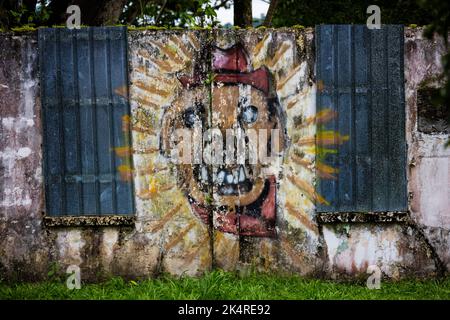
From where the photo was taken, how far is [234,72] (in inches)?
214

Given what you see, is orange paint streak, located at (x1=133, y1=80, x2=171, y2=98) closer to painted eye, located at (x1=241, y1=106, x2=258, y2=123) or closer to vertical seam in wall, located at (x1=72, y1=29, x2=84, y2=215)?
vertical seam in wall, located at (x1=72, y1=29, x2=84, y2=215)

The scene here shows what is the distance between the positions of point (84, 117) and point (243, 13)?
6.18 metres

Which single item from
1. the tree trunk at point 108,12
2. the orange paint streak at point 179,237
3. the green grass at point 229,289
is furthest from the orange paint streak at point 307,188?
the tree trunk at point 108,12

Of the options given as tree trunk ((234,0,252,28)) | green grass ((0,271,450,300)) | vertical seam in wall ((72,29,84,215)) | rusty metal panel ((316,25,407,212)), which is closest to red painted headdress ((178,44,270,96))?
rusty metal panel ((316,25,407,212))

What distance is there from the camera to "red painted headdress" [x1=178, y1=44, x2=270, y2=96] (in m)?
5.44

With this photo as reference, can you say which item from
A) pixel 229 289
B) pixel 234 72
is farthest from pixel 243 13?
pixel 229 289

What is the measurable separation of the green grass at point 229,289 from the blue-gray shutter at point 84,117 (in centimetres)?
77

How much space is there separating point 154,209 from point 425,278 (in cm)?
281

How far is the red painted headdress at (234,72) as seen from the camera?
17.8ft

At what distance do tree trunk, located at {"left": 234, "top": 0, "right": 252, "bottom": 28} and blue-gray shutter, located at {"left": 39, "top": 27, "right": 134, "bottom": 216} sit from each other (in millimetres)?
5697

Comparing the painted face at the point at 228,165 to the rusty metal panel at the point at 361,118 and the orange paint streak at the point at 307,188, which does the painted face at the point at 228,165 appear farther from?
the rusty metal panel at the point at 361,118

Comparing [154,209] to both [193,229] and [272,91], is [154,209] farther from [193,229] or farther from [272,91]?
[272,91]
